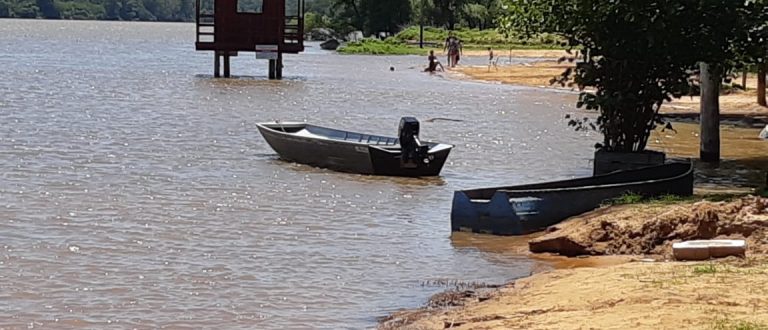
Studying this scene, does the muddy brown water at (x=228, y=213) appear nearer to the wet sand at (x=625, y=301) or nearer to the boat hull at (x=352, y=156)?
the boat hull at (x=352, y=156)

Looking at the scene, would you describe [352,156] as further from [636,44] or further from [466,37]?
[466,37]

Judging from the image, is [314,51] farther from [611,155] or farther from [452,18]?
[611,155]

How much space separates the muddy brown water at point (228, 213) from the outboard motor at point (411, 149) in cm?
35

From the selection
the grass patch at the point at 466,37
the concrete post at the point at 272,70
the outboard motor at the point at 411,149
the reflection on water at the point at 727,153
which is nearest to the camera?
the reflection on water at the point at 727,153

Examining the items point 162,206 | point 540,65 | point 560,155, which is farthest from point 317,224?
point 540,65

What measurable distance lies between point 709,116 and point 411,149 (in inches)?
211

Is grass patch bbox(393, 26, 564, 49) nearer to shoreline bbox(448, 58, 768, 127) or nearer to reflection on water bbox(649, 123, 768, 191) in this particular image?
shoreline bbox(448, 58, 768, 127)

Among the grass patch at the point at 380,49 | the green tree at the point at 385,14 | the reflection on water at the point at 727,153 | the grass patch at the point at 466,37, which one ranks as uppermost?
the green tree at the point at 385,14

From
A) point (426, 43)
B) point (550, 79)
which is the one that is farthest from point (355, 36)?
point (550, 79)

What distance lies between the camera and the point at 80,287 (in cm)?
1310

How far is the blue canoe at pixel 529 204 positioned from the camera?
15523mm

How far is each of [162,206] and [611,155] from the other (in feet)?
21.0

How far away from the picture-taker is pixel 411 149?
2192 centimetres

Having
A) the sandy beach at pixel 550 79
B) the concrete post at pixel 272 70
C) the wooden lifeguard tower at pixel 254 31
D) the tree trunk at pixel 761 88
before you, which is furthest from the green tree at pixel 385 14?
the tree trunk at pixel 761 88
